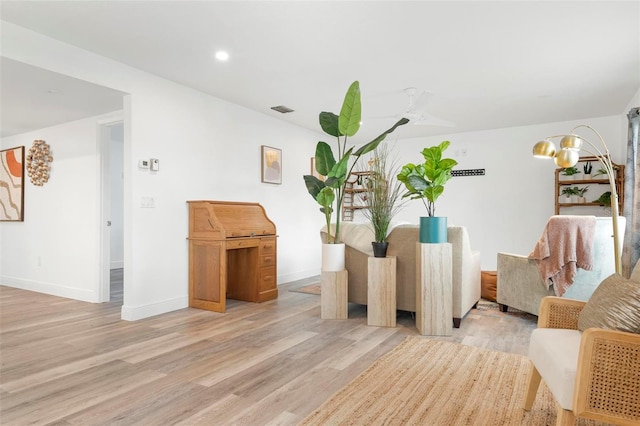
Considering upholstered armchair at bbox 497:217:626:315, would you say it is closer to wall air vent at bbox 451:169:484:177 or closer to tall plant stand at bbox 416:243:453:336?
tall plant stand at bbox 416:243:453:336

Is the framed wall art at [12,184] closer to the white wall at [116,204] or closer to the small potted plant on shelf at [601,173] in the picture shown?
the white wall at [116,204]

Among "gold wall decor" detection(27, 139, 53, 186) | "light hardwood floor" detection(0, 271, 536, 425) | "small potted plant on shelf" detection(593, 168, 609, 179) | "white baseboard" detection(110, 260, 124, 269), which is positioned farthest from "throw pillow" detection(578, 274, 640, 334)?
"white baseboard" detection(110, 260, 124, 269)

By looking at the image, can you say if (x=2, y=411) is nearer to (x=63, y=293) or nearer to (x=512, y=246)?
(x=63, y=293)

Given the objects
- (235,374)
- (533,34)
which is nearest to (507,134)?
(533,34)

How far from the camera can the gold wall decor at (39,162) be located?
4.96 metres

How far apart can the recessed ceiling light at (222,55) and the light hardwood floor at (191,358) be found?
2392 mm

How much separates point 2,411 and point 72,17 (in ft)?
8.29

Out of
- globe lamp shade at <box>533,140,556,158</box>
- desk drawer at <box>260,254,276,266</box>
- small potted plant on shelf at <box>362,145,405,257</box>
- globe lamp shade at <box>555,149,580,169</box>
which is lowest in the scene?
desk drawer at <box>260,254,276,266</box>

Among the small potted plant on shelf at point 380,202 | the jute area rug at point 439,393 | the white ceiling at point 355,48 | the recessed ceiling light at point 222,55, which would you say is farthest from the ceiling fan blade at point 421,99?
the jute area rug at point 439,393

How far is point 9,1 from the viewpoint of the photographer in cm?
244

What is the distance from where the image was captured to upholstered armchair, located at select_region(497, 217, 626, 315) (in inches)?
120

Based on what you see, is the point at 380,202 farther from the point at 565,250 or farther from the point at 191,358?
the point at 191,358

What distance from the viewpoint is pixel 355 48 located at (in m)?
3.11

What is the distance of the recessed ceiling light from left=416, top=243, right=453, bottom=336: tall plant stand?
239cm
